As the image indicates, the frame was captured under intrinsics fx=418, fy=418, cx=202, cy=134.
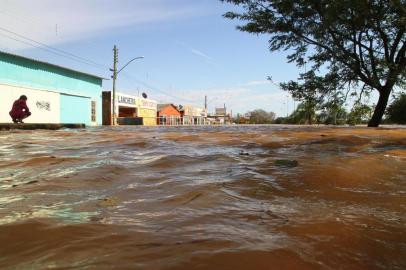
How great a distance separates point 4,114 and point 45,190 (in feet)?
71.7

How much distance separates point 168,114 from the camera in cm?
6106

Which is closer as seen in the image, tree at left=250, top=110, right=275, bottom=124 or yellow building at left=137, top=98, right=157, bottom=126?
yellow building at left=137, top=98, right=157, bottom=126

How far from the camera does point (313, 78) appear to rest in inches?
534

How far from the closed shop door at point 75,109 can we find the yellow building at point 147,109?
12.4 metres

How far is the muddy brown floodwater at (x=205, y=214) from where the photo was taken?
160cm

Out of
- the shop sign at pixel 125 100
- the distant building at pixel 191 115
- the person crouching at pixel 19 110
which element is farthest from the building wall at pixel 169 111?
the person crouching at pixel 19 110

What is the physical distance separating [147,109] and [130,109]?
127 inches

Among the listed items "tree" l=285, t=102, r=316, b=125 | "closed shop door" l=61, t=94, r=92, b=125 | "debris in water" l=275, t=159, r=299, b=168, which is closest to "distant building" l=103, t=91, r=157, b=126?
"closed shop door" l=61, t=94, r=92, b=125

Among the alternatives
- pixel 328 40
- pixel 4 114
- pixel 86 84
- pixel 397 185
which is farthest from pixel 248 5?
pixel 86 84

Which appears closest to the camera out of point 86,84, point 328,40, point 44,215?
point 44,215

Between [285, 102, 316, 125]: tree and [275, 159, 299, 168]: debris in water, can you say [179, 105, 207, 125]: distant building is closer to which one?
[285, 102, 316, 125]: tree

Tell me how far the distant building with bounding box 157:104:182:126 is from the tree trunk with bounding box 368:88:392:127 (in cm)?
4062

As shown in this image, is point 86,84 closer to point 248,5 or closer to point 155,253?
point 248,5

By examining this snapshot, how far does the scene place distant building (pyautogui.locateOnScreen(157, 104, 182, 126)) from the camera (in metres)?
54.1
